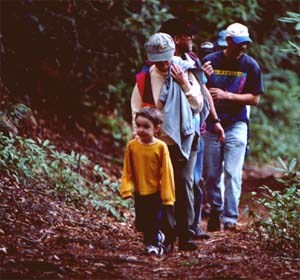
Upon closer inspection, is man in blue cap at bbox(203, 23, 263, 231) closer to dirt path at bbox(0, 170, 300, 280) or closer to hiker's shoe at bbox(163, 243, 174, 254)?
dirt path at bbox(0, 170, 300, 280)

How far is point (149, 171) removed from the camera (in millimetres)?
6969

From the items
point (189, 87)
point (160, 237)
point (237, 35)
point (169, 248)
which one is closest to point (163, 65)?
point (189, 87)

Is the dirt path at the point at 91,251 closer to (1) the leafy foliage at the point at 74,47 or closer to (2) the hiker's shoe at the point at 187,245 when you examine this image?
(2) the hiker's shoe at the point at 187,245

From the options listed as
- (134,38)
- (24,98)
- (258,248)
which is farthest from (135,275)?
(134,38)

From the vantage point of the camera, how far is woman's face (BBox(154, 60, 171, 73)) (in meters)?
7.19

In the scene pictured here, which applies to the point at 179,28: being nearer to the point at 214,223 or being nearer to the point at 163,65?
the point at 163,65

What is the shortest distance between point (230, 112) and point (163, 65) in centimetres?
227

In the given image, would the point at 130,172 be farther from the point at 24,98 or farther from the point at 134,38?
the point at 134,38

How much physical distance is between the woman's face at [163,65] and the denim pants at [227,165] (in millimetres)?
2205

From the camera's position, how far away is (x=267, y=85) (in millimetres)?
18312

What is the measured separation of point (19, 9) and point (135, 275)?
5340 mm

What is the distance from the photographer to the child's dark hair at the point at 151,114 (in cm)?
682

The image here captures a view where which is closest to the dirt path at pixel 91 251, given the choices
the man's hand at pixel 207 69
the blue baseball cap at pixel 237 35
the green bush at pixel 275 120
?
the man's hand at pixel 207 69

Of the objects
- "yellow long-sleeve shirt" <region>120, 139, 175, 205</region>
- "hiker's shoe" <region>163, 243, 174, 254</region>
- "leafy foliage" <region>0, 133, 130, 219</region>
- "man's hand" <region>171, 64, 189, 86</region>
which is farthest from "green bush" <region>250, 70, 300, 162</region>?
"yellow long-sleeve shirt" <region>120, 139, 175, 205</region>
